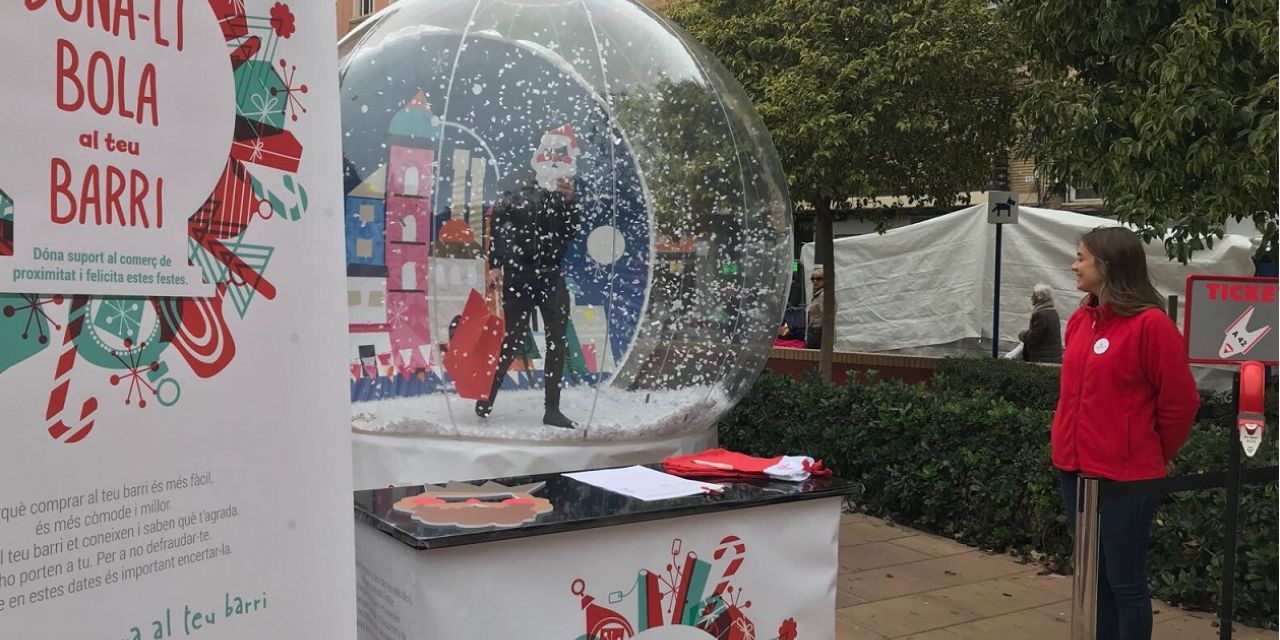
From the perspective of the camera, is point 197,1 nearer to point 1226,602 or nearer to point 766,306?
point 1226,602

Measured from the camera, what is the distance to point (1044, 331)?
37.5ft

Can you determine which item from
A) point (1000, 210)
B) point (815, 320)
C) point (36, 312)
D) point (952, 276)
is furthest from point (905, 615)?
point (815, 320)

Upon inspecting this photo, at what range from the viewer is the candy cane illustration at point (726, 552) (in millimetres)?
3377

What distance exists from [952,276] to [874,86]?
4.77 meters

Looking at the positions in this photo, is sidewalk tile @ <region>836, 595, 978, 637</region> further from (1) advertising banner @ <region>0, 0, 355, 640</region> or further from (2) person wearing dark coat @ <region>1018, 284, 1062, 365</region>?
(2) person wearing dark coat @ <region>1018, 284, 1062, 365</region>

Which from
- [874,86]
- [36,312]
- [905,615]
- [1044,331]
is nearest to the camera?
[36,312]

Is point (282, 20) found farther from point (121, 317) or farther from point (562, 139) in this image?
point (562, 139)

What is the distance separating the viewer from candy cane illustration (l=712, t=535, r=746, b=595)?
11.1 ft

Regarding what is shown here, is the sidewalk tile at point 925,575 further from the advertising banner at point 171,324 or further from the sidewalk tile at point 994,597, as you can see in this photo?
the advertising banner at point 171,324

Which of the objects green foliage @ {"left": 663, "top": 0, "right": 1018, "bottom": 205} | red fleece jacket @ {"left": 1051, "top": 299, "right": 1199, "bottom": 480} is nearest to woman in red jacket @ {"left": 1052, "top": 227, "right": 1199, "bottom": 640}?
red fleece jacket @ {"left": 1051, "top": 299, "right": 1199, "bottom": 480}

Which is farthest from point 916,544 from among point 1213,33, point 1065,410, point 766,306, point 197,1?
point 197,1

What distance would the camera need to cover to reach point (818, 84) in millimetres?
8648

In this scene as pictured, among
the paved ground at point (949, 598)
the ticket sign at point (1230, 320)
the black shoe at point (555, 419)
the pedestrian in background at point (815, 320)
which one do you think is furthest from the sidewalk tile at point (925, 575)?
the pedestrian in background at point (815, 320)

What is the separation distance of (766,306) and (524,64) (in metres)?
1.86
